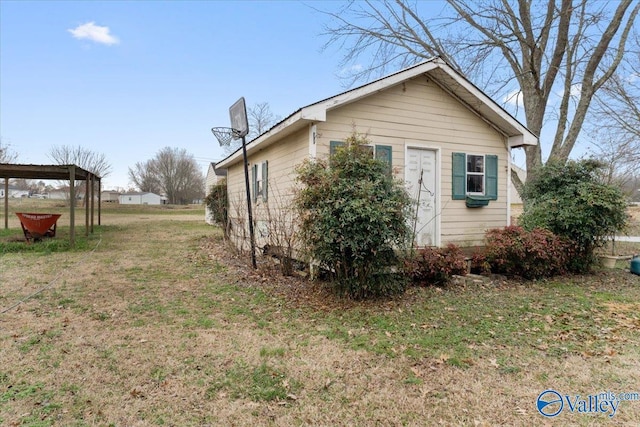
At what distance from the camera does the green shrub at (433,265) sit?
5918 mm

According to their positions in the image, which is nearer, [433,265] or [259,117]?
[433,265]

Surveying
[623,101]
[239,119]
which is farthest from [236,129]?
[623,101]

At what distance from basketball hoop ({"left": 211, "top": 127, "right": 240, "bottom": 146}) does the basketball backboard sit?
3 centimetres

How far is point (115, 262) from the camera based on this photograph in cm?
818

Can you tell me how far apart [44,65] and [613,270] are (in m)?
20.4

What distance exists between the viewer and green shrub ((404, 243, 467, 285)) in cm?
592

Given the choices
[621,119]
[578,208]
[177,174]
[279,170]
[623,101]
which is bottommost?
[578,208]

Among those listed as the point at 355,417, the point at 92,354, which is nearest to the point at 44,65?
the point at 92,354

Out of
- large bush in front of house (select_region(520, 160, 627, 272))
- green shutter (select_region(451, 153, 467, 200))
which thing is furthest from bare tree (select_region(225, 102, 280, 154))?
large bush in front of house (select_region(520, 160, 627, 272))

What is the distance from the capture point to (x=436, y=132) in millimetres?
7422

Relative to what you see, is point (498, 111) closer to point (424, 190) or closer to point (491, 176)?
point (491, 176)

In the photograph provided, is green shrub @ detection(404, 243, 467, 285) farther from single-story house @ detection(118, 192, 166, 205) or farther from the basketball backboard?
single-story house @ detection(118, 192, 166, 205)

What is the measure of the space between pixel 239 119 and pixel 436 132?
14.0 ft

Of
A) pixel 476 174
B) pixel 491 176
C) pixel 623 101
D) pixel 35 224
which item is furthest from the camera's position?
pixel 623 101
